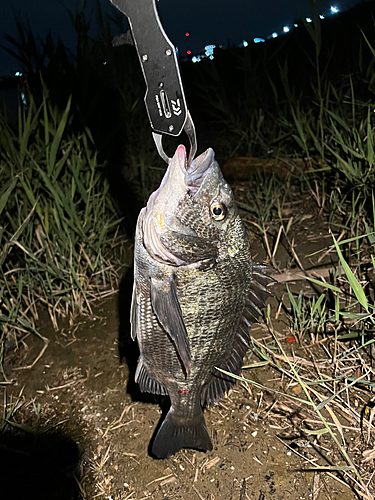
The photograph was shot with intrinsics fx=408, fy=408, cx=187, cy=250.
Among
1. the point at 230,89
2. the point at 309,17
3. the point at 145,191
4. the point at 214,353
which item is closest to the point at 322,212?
the point at 309,17

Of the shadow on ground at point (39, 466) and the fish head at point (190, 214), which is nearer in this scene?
the fish head at point (190, 214)

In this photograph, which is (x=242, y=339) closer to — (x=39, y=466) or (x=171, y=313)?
(x=171, y=313)

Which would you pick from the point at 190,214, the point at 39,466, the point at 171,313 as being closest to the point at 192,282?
the point at 171,313

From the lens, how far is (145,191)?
5082 millimetres

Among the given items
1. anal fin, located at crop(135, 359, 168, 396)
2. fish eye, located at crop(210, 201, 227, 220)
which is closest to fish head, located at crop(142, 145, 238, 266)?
fish eye, located at crop(210, 201, 227, 220)

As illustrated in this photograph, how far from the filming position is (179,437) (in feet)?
6.42

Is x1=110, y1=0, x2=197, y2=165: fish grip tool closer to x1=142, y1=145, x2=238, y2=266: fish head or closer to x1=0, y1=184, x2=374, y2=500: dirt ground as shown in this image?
x1=142, y1=145, x2=238, y2=266: fish head

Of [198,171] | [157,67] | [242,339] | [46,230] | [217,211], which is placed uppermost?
[157,67]

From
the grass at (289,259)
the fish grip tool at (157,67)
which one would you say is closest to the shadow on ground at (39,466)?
the grass at (289,259)

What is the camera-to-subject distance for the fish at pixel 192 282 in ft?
5.59

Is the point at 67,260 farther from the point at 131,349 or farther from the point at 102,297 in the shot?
the point at 131,349

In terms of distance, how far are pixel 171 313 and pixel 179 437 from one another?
0.69 metres

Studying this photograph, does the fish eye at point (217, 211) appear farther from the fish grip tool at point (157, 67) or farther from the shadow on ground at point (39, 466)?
the shadow on ground at point (39, 466)

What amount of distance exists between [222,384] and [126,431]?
0.72 metres
